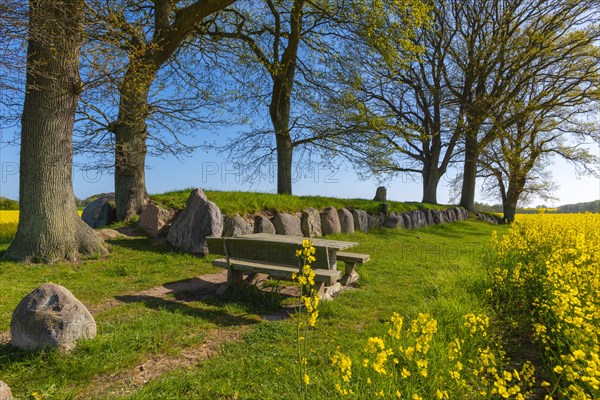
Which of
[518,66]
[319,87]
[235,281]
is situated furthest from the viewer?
[518,66]

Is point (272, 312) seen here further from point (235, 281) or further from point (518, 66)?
point (518, 66)

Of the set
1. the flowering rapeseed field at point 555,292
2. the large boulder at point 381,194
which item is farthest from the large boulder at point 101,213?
the large boulder at point 381,194

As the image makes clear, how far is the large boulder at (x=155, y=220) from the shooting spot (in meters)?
9.58

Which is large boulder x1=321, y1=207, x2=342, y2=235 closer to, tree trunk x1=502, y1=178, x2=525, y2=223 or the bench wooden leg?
the bench wooden leg

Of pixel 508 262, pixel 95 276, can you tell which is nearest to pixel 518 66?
pixel 508 262

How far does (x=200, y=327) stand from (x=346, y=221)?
8811mm

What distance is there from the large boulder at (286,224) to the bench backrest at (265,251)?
152 inches

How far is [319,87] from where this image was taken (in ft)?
48.5

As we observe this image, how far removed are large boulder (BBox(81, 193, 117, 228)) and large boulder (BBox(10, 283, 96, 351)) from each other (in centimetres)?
751

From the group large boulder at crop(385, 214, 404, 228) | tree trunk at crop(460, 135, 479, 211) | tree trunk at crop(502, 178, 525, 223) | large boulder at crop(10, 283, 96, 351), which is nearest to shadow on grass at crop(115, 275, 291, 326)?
large boulder at crop(10, 283, 96, 351)

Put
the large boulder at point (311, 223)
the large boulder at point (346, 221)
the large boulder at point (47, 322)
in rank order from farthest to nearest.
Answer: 1. the large boulder at point (346, 221)
2. the large boulder at point (311, 223)
3. the large boulder at point (47, 322)

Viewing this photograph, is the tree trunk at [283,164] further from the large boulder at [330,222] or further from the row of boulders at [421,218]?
the row of boulders at [421,218]

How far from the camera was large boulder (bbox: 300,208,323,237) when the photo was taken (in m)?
11.2

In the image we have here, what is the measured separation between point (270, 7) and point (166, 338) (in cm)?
1329
